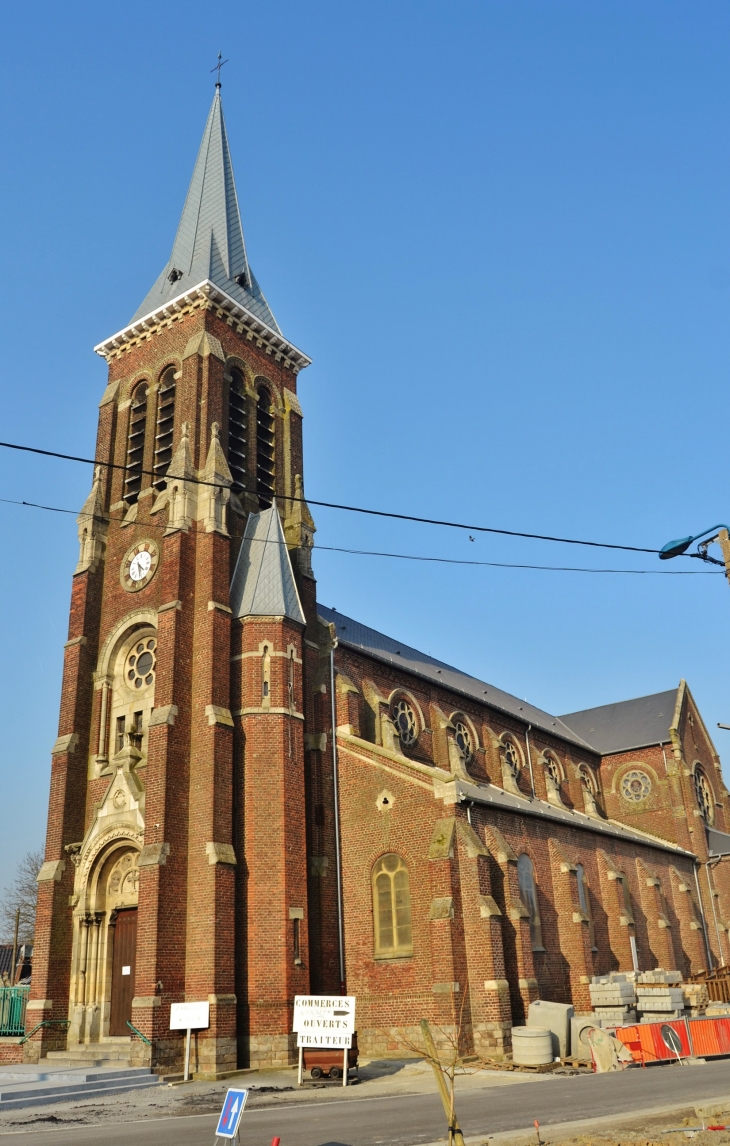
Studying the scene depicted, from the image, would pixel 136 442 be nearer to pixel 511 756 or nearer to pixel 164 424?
pixel 164 424

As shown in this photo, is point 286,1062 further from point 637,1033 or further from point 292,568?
point 292,568

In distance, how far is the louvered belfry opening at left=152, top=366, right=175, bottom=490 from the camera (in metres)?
32.1

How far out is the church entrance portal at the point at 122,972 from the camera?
2572cm

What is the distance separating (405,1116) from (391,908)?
39.4 feet

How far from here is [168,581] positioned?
28062 millimetres

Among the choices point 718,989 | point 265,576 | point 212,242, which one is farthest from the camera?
point 212,242

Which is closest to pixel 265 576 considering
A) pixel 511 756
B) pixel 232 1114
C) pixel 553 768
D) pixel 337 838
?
pixel 337 838

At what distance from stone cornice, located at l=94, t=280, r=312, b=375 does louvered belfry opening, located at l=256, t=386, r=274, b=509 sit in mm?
2015

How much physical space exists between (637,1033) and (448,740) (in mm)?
14403

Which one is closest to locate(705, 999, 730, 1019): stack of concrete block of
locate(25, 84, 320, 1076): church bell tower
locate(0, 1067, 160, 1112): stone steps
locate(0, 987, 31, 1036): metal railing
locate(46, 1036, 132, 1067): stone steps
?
locate(25, 84, 320, 1076): church bell tower

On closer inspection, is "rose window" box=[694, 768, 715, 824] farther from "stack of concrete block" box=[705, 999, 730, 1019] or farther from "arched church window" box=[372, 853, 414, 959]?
"arched church window" box=[372, 853, 414, 959]

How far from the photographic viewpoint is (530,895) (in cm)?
2966

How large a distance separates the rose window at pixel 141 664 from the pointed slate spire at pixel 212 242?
1265cm

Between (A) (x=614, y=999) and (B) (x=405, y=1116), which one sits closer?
(B) (x=405, y=1116)
